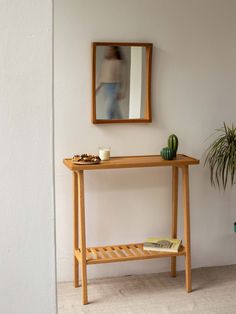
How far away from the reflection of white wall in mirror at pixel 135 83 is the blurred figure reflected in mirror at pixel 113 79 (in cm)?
7

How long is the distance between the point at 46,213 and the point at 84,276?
6.63 feet

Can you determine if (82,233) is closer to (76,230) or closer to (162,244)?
(76,230)

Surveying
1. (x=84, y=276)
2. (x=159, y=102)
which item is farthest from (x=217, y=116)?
(x=84, y=276)

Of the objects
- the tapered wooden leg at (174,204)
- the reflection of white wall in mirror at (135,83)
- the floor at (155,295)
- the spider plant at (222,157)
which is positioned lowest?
the floor at (155,295)

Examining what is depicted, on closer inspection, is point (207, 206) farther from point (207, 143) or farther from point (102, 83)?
point (102, 83)

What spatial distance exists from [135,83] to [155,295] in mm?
1476

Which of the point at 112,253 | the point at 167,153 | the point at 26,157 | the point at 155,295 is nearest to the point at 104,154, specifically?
the point at 167,153

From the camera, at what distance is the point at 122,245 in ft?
12.2

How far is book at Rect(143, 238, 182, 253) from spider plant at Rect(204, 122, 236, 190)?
58 cm

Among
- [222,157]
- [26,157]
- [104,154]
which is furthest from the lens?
[222,157]

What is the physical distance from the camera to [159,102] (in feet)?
12.5

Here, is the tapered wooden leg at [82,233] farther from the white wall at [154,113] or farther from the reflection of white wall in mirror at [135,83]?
the reflection of white wall in mirror at [135,83]

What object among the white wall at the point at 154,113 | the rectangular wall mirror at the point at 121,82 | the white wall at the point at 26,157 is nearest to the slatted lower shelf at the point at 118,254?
the white wall at the point at 154,113

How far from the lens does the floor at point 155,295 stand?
10.8ft
